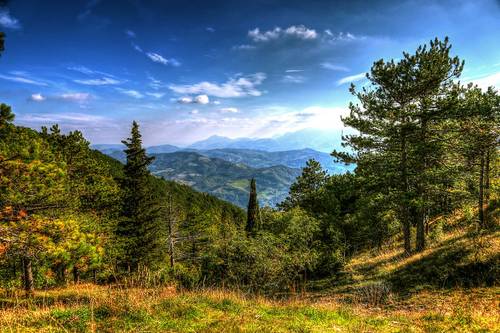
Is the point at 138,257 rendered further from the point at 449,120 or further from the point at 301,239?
the point at 449,120

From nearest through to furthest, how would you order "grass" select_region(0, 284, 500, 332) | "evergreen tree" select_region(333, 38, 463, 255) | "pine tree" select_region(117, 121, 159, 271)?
"grass" select_region(0, 284, 500, 332), "evergreen tree" select_region(333, 38, 463, 255), "pine tree" select_region(117, 121, 159, 271)

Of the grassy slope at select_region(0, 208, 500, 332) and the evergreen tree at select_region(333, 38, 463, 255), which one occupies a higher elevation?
the evergreen tree at select_region(333, 38, 463, 255)

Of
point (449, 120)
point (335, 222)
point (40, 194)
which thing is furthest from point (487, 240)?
point (40, 194)

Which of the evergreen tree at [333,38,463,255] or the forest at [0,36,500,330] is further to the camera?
the evergreen tree at [333,38,463,255]

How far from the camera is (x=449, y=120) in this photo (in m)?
16.8

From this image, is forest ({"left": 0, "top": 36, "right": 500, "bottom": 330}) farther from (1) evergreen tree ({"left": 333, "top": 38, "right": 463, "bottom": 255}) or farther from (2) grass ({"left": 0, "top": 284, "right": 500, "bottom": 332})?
(2) grass ({"left": 0, "top": 284, "right": 500, "bottom": 332})

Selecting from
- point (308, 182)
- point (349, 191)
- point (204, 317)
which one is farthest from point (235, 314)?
point (308, 182)

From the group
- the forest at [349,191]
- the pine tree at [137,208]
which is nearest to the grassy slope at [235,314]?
the forest at [349,191]

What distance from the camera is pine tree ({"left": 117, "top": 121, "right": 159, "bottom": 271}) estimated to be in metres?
28.0

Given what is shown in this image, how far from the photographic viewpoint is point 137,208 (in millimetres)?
28391

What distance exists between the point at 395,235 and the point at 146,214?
94.3 feet

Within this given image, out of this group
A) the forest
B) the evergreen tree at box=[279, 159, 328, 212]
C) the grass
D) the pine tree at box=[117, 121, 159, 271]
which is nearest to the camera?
the grass

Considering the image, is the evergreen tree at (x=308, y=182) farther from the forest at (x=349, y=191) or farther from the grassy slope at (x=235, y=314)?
the grassy slope at (x=235, y=314)

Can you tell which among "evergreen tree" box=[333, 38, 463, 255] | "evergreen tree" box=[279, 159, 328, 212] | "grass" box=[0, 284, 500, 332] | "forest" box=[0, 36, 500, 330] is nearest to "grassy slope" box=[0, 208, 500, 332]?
"grass" box=[0, 284, 500, 332]
